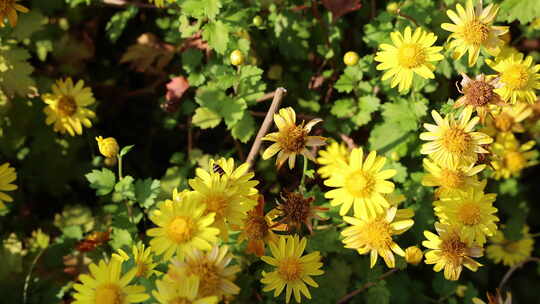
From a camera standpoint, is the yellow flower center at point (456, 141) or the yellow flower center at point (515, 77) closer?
the yellow flower center at point (456, 141)

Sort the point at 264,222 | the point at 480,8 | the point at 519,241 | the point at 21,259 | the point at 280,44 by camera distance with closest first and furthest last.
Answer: the point at 264,222 < the point at 480,8 < the point at 21,259 < the point at 280,44 < the point at 519,241

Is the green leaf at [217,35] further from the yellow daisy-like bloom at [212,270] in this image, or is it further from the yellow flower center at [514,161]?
the yellow flower center at [514,161]

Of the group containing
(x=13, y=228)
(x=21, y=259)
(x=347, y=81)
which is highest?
(x=347, y=81)

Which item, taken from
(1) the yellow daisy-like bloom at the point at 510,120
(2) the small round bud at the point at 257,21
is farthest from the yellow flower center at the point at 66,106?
(1) the yellow daisy-like bloom at the point at 510,120

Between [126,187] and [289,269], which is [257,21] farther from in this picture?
[289,269]

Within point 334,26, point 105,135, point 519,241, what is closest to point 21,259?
point 105,135

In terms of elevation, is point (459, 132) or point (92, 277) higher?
point (459, 132)

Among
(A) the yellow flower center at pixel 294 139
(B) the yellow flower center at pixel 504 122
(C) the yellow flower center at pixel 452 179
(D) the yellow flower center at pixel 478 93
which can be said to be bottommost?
(C) the yellow flower center at pixel 452 179

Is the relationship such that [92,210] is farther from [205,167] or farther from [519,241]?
[519,241]
